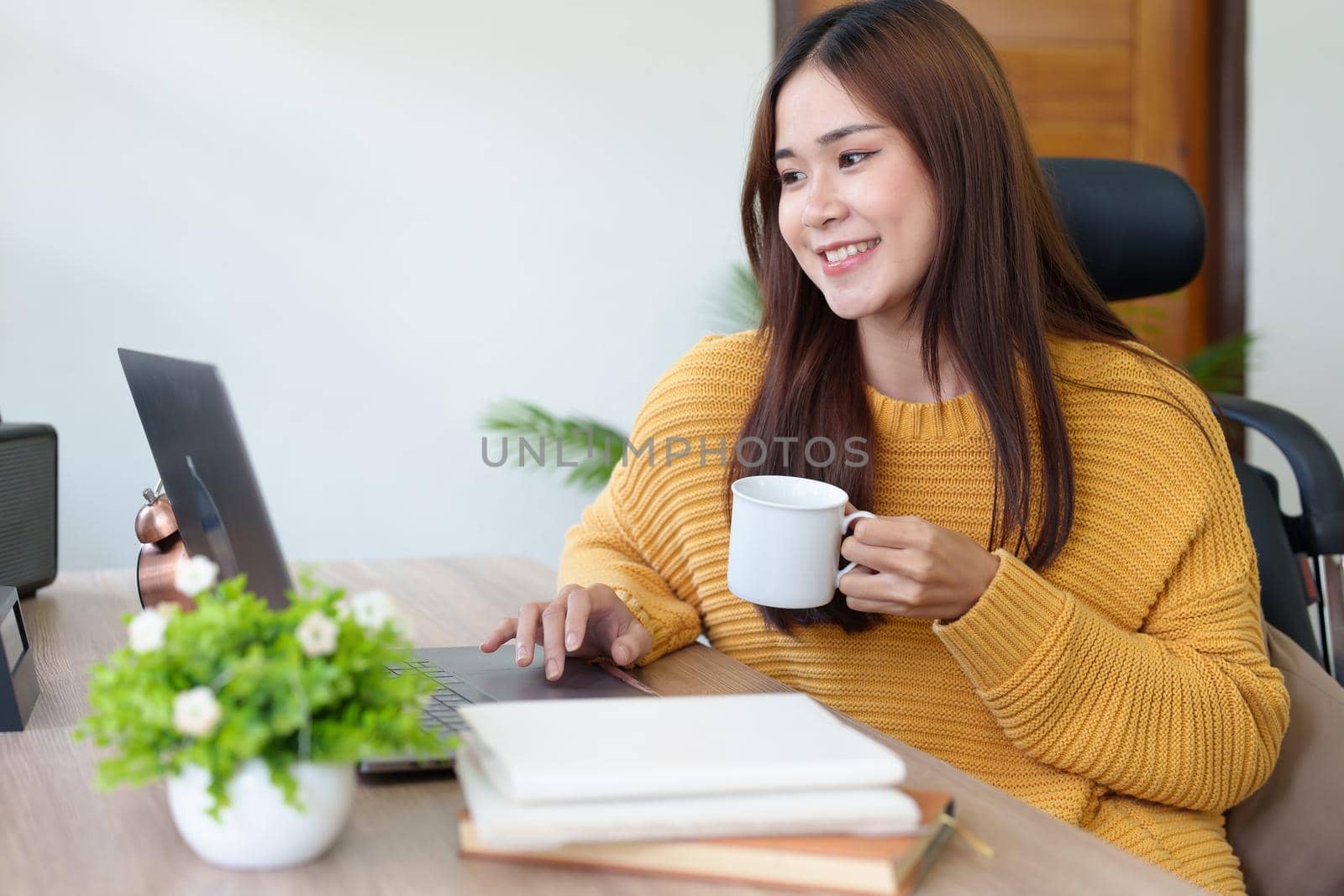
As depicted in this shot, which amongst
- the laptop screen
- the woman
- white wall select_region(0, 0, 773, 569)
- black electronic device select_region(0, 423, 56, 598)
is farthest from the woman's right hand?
white wall select_region(0, 0, 773, 569)

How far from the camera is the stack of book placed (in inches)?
23.9

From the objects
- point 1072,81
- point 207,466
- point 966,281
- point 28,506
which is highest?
point 1072,81

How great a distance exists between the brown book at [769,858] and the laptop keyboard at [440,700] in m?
0.15

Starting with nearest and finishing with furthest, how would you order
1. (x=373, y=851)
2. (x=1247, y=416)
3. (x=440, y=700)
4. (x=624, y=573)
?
1. (x=373, y=851)
2. (x=440, y=700)
3. (x=624, y=573)
4. (x=1247, y=416)

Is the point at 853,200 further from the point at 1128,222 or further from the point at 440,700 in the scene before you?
the point at 440,700

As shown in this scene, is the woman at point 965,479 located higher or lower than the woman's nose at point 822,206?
lower

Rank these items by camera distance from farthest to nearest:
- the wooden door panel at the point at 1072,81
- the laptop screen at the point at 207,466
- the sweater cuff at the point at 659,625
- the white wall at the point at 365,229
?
the wooden door panel at the point at 1072,81 < the white wall at the point at 365,229 < the sweater cuff at the point at 659,625 < the laptop screen at the point at 207,466

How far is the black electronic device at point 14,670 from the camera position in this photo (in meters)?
0.88

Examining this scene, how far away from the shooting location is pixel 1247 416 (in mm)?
1384

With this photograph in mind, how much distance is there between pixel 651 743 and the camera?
656 mm

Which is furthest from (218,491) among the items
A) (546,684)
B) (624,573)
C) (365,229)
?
(365,229)

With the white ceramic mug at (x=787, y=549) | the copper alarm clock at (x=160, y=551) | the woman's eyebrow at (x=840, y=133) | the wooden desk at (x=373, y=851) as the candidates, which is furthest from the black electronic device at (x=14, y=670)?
the woman's eyebrow at (x=840, y=133)

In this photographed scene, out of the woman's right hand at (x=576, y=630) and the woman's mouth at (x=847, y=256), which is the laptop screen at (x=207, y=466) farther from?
the woman's mouth at (x=847, y=256)

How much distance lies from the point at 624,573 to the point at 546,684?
0.93 feet
